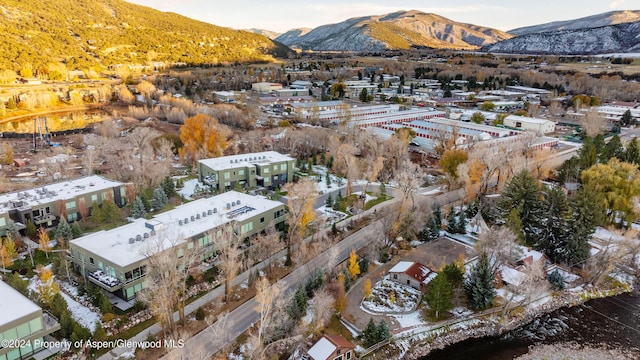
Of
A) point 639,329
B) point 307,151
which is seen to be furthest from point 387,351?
point 307,151

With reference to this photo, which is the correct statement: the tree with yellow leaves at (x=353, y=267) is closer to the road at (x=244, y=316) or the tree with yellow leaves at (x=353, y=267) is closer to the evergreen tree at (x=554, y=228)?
the road at (x=244, y=316)

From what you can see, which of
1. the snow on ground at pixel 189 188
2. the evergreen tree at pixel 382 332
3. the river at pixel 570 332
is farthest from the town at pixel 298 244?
the river at pixel 570 332

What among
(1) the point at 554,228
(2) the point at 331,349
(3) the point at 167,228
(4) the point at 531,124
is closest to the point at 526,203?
(1) the point at 554,228

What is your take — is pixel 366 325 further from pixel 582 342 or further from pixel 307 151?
pixel 307 151

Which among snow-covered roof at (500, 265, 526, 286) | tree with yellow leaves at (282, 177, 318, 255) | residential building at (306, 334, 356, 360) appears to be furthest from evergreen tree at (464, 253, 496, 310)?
tree with yellow leaves at (282, 177, 318, 255)

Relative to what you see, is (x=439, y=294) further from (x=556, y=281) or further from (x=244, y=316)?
(x=244, y=316)

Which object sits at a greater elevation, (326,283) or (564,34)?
(564,34)

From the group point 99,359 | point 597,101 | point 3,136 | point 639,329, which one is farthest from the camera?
point 597,101

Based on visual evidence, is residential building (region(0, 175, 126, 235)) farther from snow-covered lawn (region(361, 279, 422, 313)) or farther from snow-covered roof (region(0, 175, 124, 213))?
snow-covered lawn (region(361, 279, 422, 313))
